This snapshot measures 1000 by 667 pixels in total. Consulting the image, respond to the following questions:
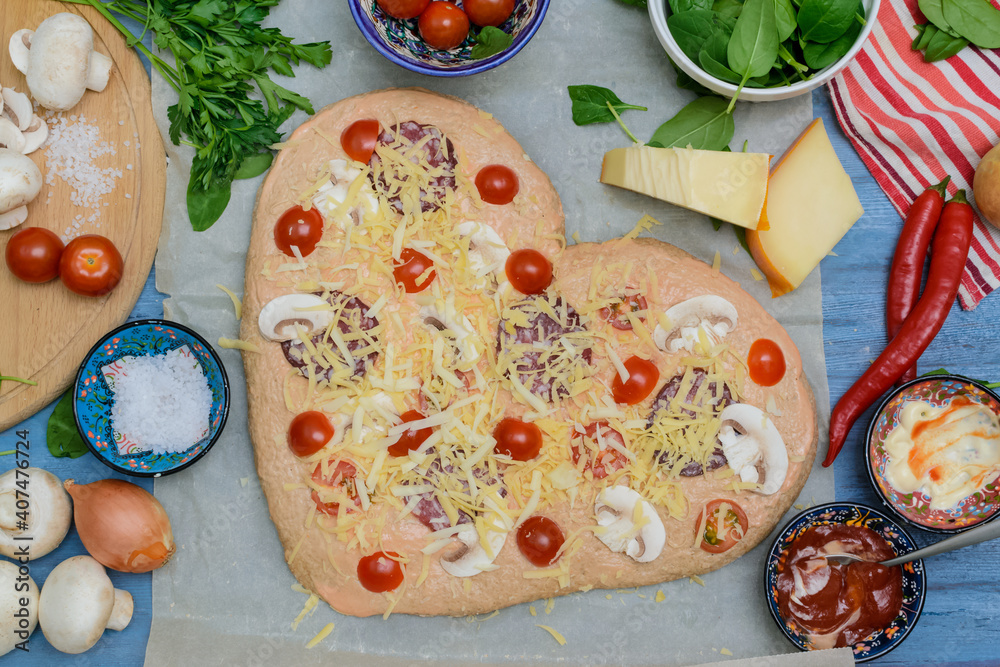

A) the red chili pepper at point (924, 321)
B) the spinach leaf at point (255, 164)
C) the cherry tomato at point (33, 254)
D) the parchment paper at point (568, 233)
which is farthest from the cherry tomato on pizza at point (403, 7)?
the red chili pepper at point (924, 321)

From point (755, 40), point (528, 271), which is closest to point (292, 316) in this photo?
point (528, 271)

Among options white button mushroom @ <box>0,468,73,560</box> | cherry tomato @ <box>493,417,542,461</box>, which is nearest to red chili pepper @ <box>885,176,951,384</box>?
cherry tomato @ <box>493,417,542,461</box>

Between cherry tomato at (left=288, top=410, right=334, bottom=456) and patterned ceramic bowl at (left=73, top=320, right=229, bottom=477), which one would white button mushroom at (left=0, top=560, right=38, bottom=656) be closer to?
patterned ceramic bowl at (left=73, top=320, right=229, bottom=477)

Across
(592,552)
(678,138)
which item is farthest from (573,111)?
(592,552)

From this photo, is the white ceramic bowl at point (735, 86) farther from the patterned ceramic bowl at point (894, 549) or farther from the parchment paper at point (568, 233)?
the patterned ceramic bowl at point (894, 549)

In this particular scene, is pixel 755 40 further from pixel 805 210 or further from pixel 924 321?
pixel 924 321
